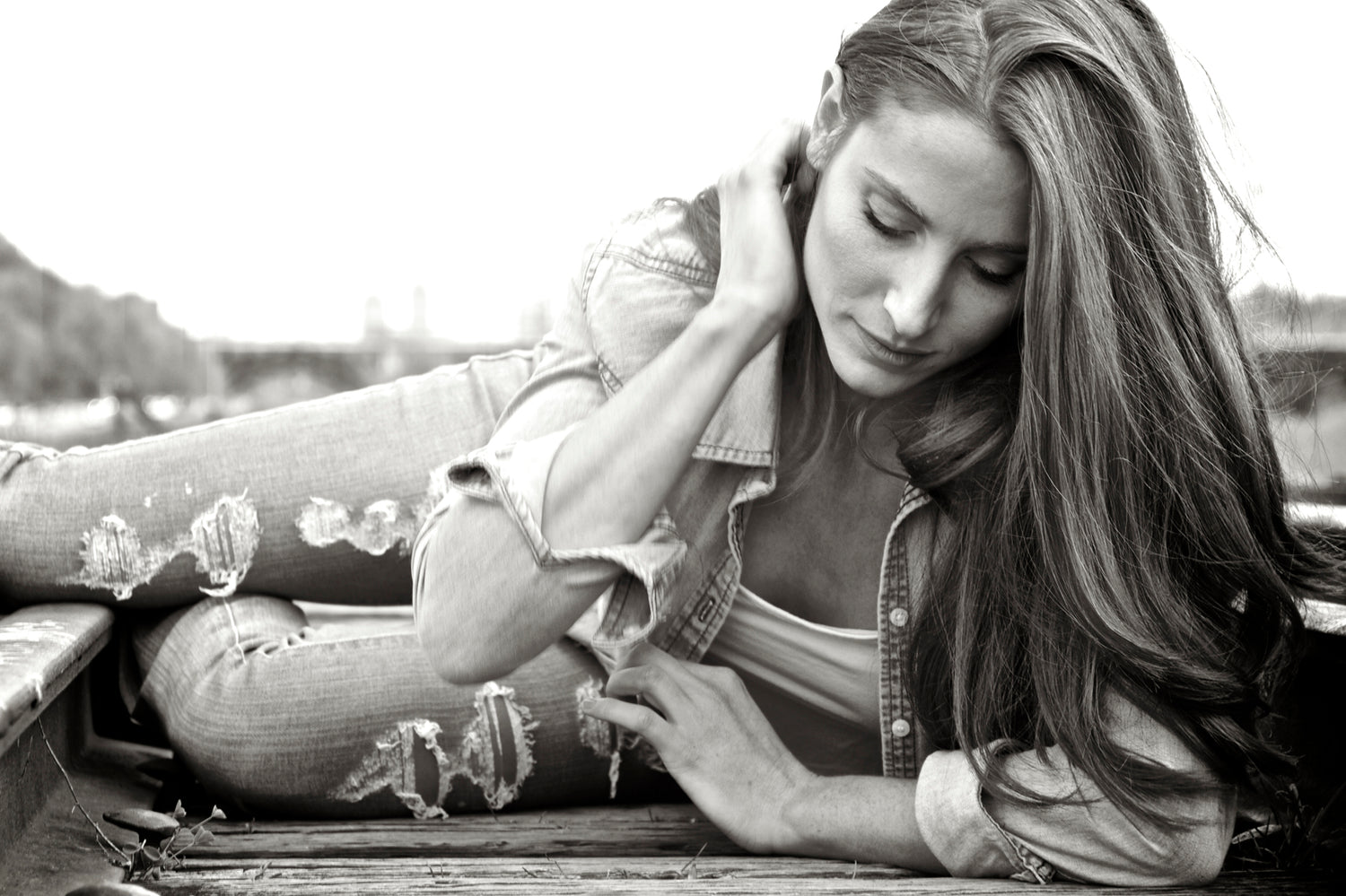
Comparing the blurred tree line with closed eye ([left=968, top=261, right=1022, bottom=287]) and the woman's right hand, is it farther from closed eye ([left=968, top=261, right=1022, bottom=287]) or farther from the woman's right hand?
closed eye ([left=968, top=261, right=1022, bottom=287])

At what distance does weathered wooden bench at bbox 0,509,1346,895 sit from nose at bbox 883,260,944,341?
0.77 meters

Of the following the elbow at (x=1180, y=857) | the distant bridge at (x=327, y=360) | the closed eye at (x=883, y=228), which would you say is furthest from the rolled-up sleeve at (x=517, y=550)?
the distant bridge at (x=327, y=360)

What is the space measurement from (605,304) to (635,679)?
624 millimetres

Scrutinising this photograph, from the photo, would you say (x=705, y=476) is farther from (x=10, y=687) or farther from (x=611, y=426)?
(x=10, y=687)

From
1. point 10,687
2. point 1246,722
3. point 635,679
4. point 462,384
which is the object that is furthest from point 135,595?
point 1246,722

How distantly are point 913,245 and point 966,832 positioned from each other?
2.72ft

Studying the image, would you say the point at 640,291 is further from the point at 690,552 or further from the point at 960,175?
the point at 960,175

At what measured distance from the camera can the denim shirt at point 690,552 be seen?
1.71m

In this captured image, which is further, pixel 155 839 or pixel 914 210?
pixel 155 839

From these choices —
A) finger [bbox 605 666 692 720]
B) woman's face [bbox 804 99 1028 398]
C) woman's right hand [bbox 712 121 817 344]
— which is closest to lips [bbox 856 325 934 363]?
woman's face [bbox 804 99 1028 398]

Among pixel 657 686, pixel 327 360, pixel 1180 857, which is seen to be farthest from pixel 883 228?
pixel 327 360

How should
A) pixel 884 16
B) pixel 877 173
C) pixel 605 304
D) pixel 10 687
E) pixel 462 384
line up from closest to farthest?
1. pixel 10 687
2. pixel 877 173
3. pixel 884 16
4. pixel 605 304
5. pixel 462 384

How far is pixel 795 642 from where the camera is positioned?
83.7 inches

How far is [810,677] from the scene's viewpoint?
217 cm
